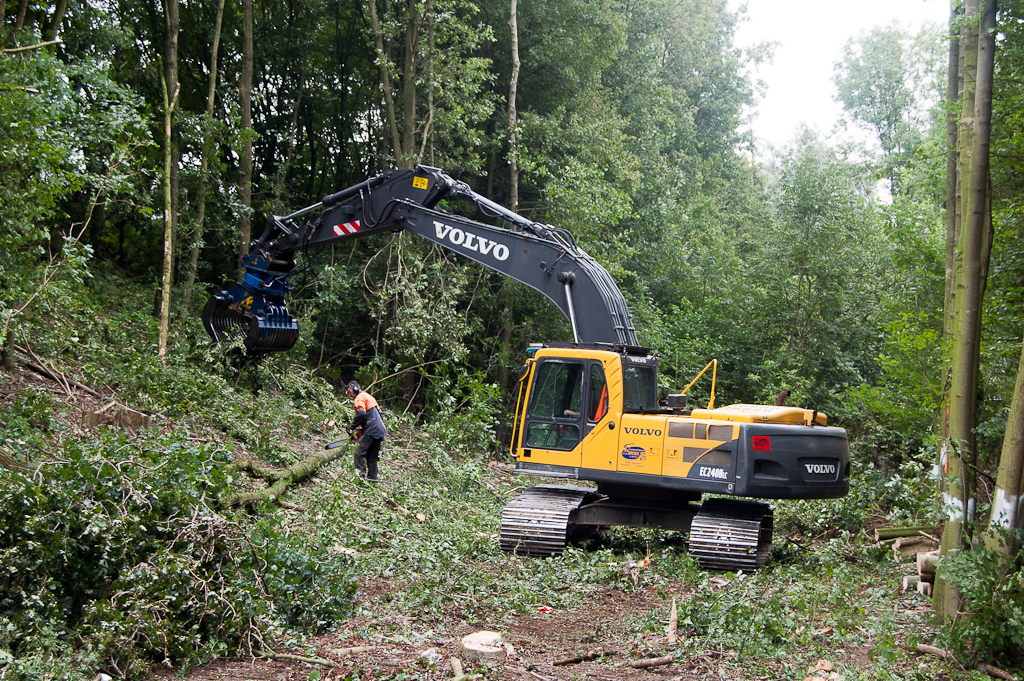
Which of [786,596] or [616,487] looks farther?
[616,487]

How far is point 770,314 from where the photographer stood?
18.6 meters

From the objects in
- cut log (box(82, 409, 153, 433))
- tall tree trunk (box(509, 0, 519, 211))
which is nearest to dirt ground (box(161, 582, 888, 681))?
cut log (box(82, 409, 153, 433))

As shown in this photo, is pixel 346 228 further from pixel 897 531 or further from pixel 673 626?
pixel 897 531

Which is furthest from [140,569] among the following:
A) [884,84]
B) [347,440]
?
[884,84]

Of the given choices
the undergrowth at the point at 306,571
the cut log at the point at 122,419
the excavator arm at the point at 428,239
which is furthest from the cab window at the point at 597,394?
the cut log at the point at 122,419

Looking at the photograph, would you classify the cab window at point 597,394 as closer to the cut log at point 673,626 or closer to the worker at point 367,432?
the cut log at point 673,626

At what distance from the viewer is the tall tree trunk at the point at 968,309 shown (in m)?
5.90

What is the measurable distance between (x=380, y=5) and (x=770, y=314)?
37.0ft

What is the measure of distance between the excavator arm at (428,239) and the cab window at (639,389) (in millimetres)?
386

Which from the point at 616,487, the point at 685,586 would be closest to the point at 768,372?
the point at 616,487

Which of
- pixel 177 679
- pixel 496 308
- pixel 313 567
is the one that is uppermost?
pixel 496 308

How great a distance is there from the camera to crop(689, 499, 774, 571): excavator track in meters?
7.41

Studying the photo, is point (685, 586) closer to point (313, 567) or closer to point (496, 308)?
point (313, 567)

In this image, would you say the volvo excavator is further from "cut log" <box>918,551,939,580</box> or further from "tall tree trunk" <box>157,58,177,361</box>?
"tall tree trunk" <box>157,58,177,361</box>
